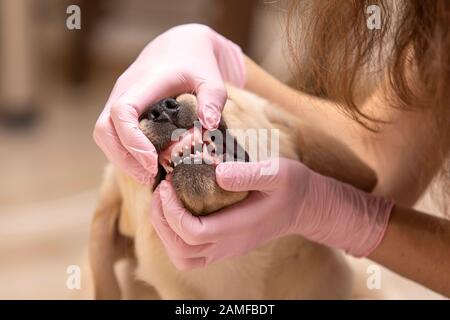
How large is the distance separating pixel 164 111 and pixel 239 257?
0.32 metres

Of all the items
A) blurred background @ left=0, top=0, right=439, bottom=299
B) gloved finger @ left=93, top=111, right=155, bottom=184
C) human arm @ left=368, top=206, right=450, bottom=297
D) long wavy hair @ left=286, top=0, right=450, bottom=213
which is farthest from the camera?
blurred background @ left=0, top=0, right=439, bottom=299

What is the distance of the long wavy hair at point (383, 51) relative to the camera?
867 millimetres

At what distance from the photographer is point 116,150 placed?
97 centimetres

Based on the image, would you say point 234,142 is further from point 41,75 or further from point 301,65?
point 41,75

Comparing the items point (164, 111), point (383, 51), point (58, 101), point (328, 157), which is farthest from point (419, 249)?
point (58, 101)

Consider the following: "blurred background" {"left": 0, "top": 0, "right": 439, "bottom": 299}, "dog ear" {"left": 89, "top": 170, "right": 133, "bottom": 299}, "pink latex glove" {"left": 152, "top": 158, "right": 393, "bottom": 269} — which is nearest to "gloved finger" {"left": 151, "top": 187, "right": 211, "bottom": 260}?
"pink latex glove" {"left": 152, "top": 158, "right": 393, "bottom": 269}

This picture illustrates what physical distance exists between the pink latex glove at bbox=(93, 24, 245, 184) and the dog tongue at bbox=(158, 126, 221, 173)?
21 millimetres

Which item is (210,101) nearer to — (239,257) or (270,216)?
(270,216)

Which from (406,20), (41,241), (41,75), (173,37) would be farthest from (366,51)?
(41,75)

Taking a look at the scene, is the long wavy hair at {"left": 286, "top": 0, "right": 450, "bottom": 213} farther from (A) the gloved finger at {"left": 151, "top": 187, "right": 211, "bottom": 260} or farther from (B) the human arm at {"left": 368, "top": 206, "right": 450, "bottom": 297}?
(A) the gloved finger at {"left": 151, "top": 187, "right": 211, "bottom": 260}

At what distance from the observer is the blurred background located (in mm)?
2109

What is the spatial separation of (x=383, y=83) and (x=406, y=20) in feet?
0.61

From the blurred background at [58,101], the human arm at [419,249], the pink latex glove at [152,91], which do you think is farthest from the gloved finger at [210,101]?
the blurred background at [58,101]

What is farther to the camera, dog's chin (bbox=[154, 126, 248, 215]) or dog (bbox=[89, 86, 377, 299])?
Answer: dog (bbox=[89, 86, 377, 299])
